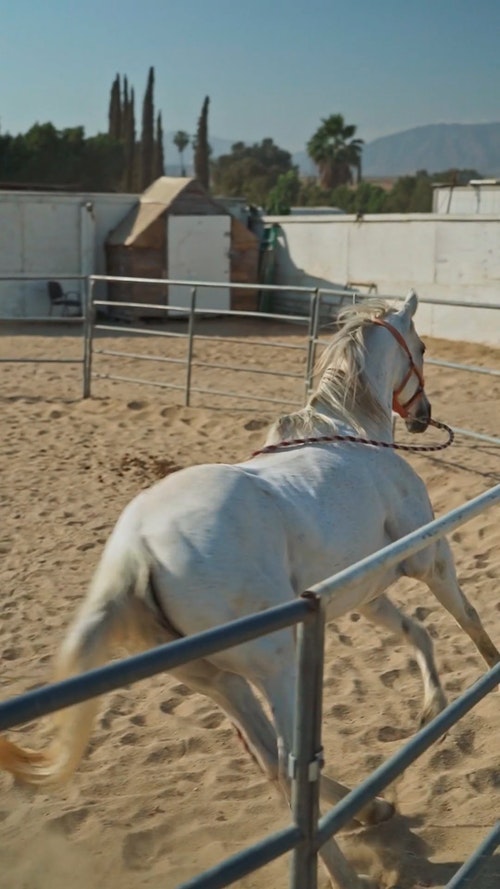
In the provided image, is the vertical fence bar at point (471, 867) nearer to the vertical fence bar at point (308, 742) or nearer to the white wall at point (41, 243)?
the vertical fence bar at point (308, 742)

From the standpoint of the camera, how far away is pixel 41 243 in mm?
17672

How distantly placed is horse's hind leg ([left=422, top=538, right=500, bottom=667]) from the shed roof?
14644 millimetres

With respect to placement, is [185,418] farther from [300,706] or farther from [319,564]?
[300,706]

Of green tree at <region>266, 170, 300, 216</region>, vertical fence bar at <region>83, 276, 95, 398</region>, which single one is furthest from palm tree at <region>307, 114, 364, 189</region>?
vertical fence bar at <region>83, 276, 95, 398</region>

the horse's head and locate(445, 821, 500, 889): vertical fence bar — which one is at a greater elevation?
the horse's head

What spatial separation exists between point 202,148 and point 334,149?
798cm

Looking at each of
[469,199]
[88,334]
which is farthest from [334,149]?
[88,334]

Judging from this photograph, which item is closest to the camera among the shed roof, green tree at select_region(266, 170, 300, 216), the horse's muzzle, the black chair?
the horse's muzzle

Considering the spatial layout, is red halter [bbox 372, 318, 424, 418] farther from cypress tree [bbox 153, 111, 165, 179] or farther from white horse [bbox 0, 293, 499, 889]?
cypress tree [bbox 153, 111, 165, 179]

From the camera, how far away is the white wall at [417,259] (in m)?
14.0

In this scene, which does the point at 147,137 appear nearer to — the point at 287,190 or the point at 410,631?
the point at 287,190

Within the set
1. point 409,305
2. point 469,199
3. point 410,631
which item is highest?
point 469,199

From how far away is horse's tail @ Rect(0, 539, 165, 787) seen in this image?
2.50 metres

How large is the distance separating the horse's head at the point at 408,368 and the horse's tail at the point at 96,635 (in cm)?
194
